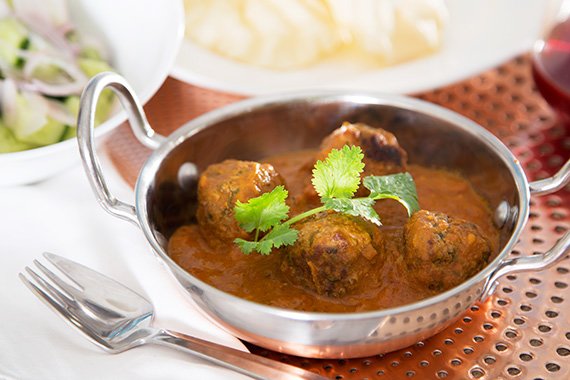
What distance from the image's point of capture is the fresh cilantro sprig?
2.34 meters

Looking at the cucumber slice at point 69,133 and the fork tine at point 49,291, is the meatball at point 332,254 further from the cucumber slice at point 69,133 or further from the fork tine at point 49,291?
the cucumber slice at point 69,133

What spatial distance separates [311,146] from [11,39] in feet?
4.47

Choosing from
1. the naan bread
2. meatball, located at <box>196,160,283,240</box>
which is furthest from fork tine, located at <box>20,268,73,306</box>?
the naan bread

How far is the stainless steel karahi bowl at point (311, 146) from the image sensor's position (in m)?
2.16

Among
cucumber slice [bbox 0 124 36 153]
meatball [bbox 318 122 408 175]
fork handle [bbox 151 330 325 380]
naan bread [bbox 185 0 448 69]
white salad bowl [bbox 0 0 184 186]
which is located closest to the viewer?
fork handle [bbox 151 330 325 380]

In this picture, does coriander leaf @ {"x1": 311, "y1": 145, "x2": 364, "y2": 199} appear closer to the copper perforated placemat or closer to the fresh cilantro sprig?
the fresh cilantro sprig

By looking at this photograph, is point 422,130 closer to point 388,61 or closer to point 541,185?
point 541,185

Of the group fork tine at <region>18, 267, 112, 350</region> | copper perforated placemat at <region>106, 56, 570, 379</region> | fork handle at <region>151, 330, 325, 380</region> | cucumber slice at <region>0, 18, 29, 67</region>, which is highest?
cucumber slice at <region>0, 18, 29, 67</region>

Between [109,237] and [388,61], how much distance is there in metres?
1.68

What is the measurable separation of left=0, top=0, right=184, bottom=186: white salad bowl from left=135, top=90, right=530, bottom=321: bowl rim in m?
0.31

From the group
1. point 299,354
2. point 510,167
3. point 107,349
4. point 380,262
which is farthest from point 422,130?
point 107,349

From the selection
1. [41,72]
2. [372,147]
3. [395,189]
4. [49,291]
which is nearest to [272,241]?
[395,189]

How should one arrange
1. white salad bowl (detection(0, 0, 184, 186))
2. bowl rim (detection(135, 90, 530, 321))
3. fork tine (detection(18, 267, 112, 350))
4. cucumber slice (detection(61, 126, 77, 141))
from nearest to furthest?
bowl rim (detection(135, 90, 530, 321))
fork tine (detection(18, 267, 112, 350))
white salad bowl (detection(0, 0, 184, 186))
cucumber slice (detection(61, 126, 77, 141))

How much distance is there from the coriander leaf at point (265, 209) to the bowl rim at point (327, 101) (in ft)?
0.84
